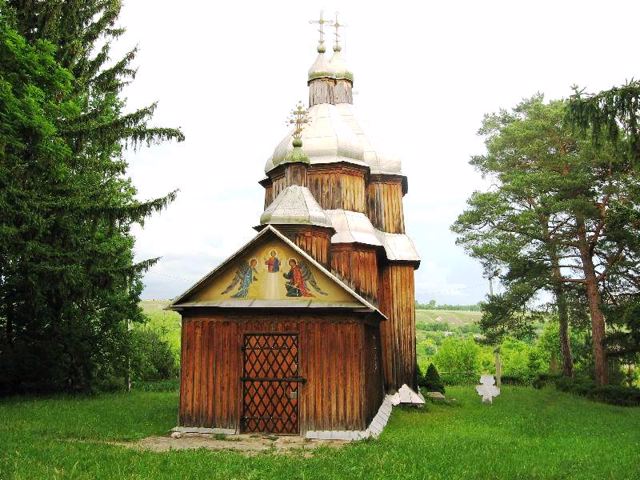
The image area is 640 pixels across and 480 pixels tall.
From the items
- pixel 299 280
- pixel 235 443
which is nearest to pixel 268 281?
pixel 299 280

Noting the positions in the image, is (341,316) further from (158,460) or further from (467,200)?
(467,200)

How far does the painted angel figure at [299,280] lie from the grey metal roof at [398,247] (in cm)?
722

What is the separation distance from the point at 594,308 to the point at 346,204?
12.3 meters

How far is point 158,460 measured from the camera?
9.73m

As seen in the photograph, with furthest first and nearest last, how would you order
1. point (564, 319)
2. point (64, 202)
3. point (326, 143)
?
point (564, 319)
point (326, 143)
point (64, 202)

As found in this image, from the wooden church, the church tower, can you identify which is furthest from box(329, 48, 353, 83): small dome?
the wooden church

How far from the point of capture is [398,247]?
2128 cm

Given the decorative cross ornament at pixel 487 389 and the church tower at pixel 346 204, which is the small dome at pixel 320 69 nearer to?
the church tower at pixel 346 204

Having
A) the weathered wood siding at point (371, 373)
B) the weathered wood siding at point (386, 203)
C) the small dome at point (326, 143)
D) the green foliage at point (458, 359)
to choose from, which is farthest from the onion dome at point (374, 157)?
the green foliage at point (458, 359)

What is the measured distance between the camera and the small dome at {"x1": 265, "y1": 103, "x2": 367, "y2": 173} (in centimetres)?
1973

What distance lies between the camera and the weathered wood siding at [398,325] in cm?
2039

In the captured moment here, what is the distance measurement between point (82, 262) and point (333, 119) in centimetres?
1009

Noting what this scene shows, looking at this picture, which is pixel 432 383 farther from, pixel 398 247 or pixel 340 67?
pixel 340 67

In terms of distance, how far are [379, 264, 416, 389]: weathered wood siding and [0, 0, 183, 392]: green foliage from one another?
854cm
